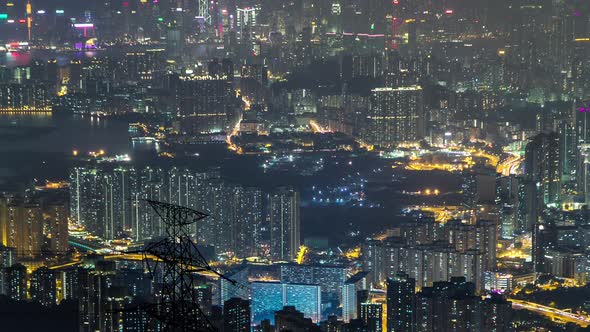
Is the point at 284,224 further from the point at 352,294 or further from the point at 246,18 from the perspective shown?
the point at 246,18

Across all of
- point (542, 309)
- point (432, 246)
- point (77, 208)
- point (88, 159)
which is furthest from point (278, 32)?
point (542, 309)

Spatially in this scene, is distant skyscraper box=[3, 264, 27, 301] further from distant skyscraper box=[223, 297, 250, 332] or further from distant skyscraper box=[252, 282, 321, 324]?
distant skyscraper box=[223, 297, 250, 332]

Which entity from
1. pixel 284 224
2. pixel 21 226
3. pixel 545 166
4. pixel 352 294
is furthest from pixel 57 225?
pixel 545 166

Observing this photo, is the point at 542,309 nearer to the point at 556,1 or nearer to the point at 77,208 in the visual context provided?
the point at 77,208

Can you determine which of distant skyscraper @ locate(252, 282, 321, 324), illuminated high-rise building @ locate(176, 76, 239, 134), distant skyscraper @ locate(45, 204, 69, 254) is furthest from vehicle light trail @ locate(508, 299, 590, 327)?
illuminated high-rise building @ locate(176, 76, 239, 134)

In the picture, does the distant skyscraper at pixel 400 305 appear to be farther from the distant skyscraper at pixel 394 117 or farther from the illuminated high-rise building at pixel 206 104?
the illuminated high-rise building at pixel 206 104

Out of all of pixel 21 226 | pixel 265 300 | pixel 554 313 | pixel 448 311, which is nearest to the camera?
pixel 448 311
